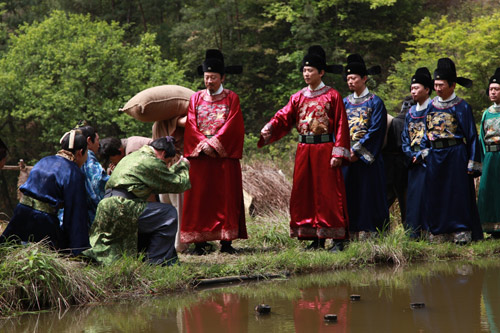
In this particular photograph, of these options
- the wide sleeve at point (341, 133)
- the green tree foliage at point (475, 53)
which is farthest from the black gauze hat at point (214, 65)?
the green tree foliage at point (475, 53)

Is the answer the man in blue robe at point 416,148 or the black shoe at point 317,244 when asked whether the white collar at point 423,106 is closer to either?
the man in blue robe at point 416,148

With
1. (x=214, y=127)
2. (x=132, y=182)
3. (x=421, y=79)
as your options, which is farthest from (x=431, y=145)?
(x=132, y=182)

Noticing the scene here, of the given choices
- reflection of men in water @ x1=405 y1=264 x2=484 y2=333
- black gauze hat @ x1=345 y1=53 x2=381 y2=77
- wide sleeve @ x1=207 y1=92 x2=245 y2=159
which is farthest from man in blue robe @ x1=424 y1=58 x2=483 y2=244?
wide sleeve @ x1=207 y1=92 x2=245 y2=159

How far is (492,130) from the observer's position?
7.86 meters

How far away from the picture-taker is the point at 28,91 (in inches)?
881

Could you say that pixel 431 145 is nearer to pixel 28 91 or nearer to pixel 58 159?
pixel 58 159

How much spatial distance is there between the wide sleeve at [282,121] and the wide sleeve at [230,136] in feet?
0.99

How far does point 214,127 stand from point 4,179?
19405mm

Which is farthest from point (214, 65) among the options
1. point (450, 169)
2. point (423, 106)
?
point (450, 169)

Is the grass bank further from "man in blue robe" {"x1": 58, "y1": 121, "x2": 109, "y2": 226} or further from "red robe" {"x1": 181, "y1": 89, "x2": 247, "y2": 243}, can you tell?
"man in blue robe" {"x1": 58, "y1": 121, "x2": 109, "y2": 226}

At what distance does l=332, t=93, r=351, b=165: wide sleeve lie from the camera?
695cm

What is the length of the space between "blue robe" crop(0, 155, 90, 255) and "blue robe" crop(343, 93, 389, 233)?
2.82m

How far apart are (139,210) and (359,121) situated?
2.71 m

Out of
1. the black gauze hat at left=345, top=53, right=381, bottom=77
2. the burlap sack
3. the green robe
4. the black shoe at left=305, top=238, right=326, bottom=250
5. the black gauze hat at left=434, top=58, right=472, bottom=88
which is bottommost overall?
the black shoe at left=305, top=238, right=326, bottom=250
